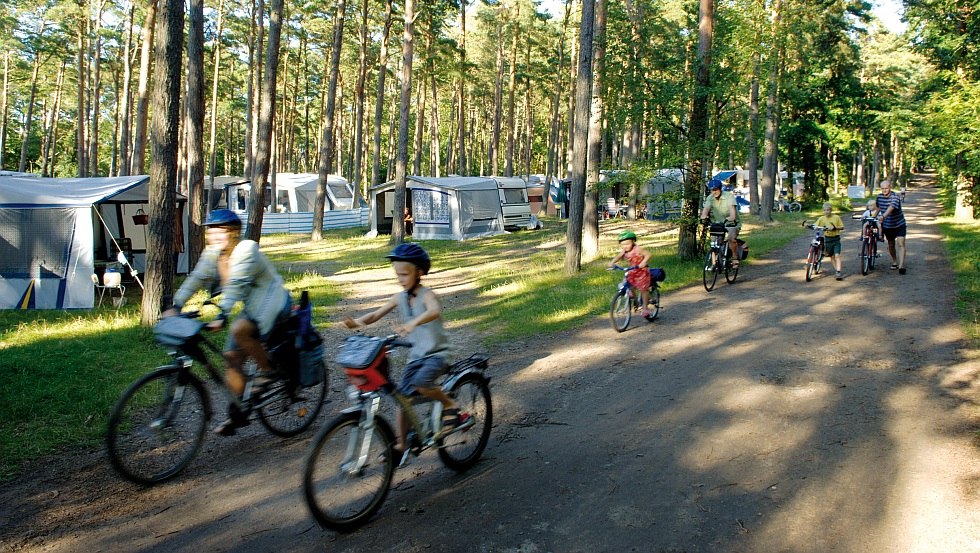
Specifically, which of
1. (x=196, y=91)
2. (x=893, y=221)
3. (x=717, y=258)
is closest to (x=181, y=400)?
(x=717, y=258)

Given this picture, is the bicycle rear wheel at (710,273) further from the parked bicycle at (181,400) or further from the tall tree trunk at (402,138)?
the tall tree trunk at (402,138)

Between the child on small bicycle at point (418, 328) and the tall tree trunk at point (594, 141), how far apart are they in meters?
11.5

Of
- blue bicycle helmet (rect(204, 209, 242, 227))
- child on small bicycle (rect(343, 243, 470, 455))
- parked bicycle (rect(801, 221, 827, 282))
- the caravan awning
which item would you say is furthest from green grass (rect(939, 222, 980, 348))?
the caravan awning

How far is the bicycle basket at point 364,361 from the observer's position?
3951 mm

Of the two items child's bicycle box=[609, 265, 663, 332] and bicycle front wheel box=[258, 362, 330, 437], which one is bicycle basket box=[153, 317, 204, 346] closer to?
bicycle front wheel box=[258, 362, 330, 437]

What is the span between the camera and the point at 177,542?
12.8 feet

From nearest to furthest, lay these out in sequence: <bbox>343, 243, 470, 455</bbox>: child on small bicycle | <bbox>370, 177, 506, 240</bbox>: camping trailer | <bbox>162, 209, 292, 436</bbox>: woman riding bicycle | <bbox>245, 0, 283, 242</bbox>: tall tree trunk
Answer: <bbox>343, 243, 470, 455</bbox>: child on small bicycle
<bbox>162, 209, 292, 436</bbox>: woman riding bicycle
<bbox>245, 0, 283, 242</bbox>: tall tree trunk
<bbox>370, 177, 506, 240</bbox>: camping trailer

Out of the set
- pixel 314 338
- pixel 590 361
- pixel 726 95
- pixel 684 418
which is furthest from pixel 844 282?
pixel 314 338

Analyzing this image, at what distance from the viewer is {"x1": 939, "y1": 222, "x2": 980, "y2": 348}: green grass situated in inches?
348

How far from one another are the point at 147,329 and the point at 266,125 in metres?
8.16

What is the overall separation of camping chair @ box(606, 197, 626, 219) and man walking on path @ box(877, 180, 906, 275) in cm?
2402

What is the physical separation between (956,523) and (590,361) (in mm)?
4252

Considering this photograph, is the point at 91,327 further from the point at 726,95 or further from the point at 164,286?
the point at 726,95

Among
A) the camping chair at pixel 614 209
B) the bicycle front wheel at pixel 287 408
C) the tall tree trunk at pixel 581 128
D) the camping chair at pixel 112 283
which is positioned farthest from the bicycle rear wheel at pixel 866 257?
the camping chair at pixel 614 209
